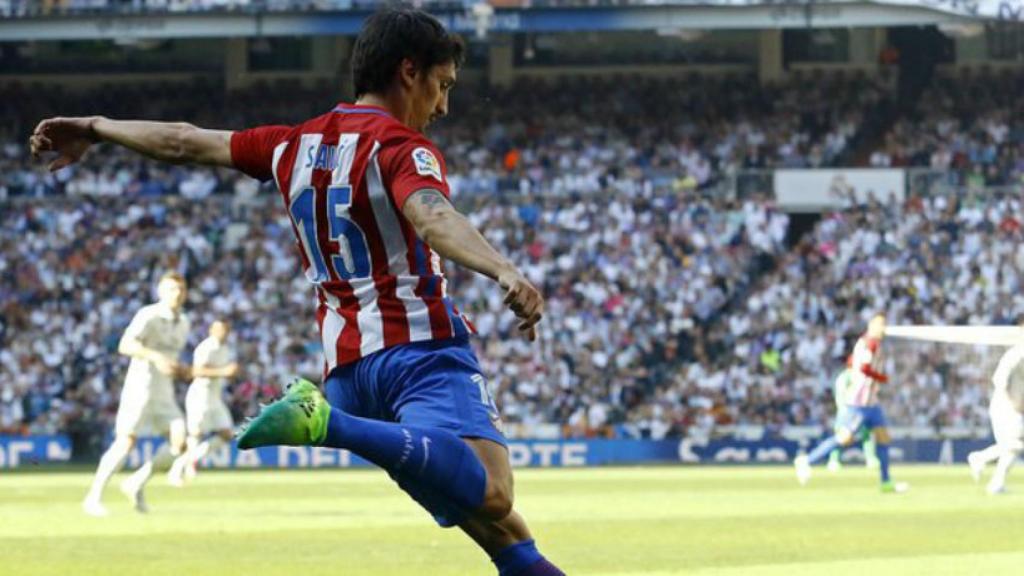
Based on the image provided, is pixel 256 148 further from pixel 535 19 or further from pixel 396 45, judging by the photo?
pixel 535 19

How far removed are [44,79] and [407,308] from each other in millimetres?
40472

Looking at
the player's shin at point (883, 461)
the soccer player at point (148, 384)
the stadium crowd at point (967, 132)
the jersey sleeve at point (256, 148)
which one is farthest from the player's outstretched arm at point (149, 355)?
the stadium crowd at point (967, 132)

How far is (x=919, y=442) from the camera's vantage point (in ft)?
112

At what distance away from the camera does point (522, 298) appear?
19.7 ft

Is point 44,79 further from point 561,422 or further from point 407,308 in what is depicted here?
point 407,308

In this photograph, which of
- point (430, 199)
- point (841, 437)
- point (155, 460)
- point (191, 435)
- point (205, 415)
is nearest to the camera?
point (430, 199)

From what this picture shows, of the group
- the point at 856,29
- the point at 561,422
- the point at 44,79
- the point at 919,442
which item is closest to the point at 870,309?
the point at 919,442

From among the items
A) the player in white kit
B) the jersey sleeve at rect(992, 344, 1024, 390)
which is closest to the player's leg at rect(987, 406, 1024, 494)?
the jersey sleeve at rect(992, 344, 1024, 390)

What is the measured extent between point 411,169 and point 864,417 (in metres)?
18.4

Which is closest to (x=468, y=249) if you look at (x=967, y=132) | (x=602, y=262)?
(x=602, y=262)

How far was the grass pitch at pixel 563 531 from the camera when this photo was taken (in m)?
12.4

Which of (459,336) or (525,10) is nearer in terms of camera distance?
(459,336)

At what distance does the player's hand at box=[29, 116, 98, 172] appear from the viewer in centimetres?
735

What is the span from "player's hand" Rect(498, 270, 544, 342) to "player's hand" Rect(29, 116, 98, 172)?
206 cm
